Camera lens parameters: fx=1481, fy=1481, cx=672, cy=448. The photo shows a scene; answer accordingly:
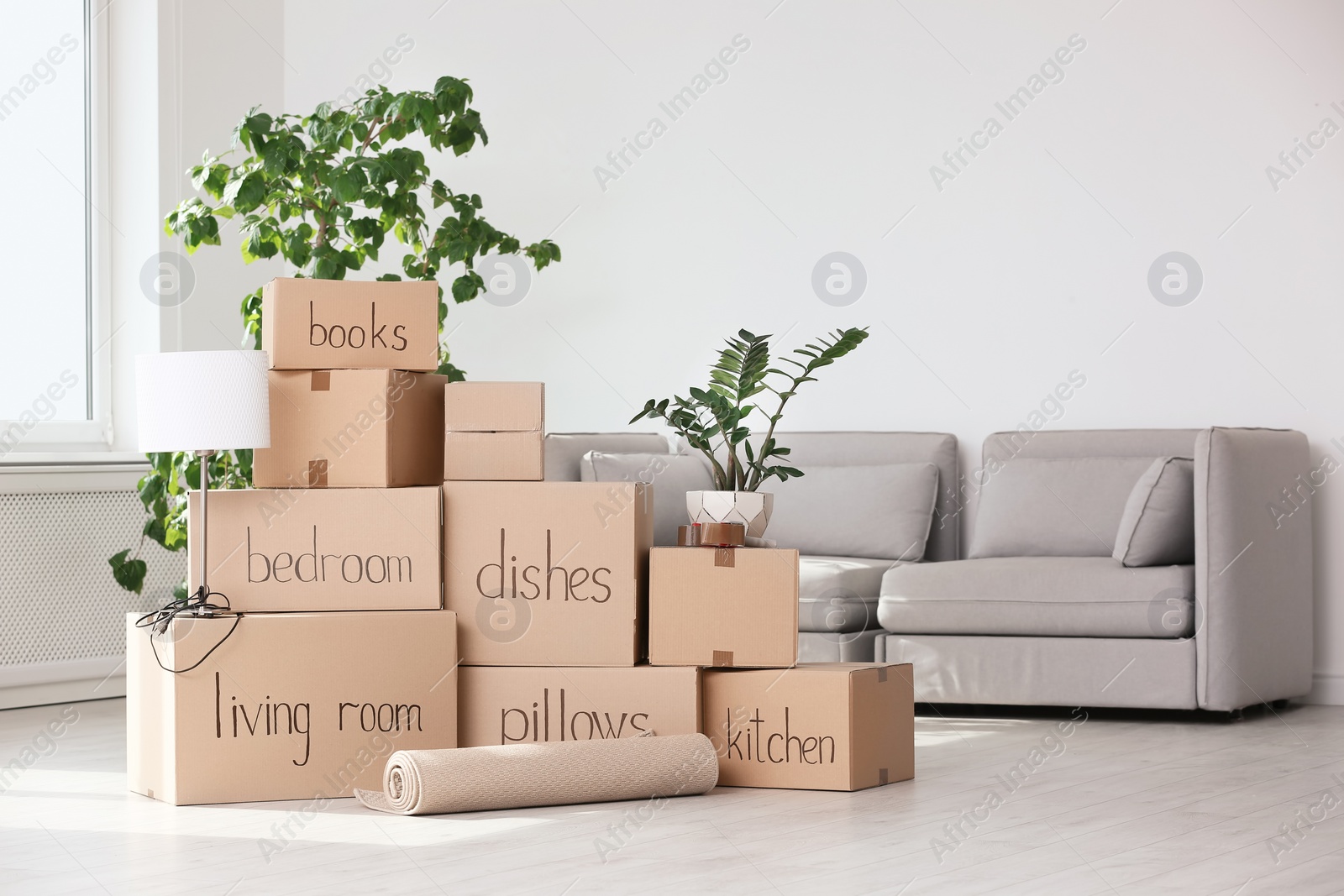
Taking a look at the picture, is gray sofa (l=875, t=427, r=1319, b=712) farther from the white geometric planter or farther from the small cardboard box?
the small cardboard box

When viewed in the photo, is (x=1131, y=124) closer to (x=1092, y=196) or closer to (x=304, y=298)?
(x=1092, y=196)

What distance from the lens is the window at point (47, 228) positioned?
480 cm

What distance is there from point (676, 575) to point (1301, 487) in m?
2.16

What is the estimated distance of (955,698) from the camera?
4137 millimetres

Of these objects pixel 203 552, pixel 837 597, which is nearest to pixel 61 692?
pixel 203 552

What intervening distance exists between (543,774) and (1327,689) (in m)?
2.71

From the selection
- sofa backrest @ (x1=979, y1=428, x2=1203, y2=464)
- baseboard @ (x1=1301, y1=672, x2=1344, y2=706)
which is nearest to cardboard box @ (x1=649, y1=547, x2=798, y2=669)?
sofa backrest @ (x1=979, y1=428, x2=1203, y2=464)

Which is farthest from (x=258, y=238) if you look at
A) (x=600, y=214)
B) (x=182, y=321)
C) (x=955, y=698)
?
(x=955, y=698)

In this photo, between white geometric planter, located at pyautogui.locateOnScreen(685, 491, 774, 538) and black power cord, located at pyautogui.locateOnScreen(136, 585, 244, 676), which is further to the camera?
white geometric planter, located at pyautogui.locateOnScreen(685, 491, 774, 538)

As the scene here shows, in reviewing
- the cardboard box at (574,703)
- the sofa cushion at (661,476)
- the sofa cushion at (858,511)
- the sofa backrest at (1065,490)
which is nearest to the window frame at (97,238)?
the sofa cushion at (661,476)

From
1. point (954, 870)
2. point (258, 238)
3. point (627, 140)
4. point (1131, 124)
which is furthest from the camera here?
point (627, 140)

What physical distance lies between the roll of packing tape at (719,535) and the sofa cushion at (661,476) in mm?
1620

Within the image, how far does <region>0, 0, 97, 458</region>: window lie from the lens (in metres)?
4.80

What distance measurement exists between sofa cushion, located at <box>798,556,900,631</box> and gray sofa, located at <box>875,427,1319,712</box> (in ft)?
0.34
